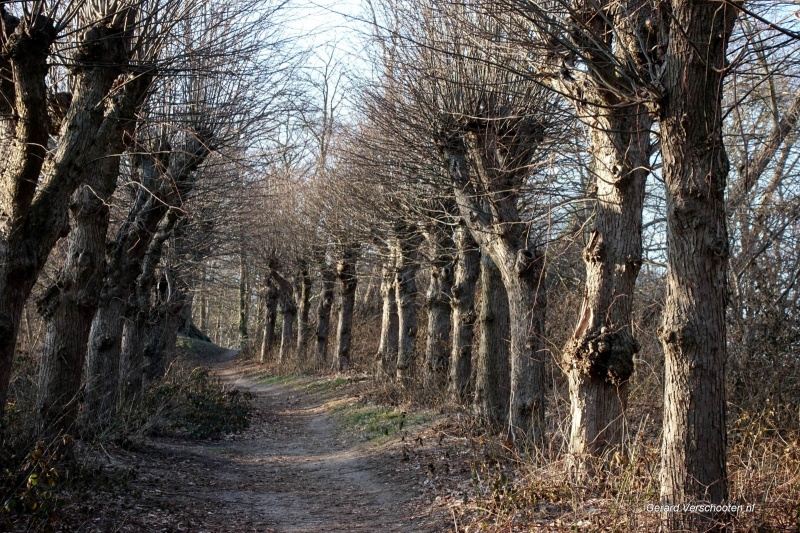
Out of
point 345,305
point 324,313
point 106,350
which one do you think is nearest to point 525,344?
point 106,350

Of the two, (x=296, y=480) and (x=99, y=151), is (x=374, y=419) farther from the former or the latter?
(x=99, y=151)

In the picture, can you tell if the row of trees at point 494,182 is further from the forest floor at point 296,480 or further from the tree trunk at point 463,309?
the forest floor at point 296,480

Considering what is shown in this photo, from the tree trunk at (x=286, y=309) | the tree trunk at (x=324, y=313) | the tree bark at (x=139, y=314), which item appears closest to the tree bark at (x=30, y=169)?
the tree bark at (x=139, y=314)

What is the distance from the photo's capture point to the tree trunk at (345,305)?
23.8 meters

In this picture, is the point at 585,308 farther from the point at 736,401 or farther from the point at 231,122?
the point at 231,122

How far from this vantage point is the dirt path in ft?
23.7

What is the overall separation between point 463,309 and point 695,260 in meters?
8.92

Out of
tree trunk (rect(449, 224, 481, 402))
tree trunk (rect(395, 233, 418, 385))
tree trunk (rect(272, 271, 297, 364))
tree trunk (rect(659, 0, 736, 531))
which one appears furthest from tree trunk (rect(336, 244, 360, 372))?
tree trunk (rect(659, 0, 736, 531))

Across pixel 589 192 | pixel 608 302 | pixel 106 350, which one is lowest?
pixel 106 350

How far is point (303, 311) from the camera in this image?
98.6ft

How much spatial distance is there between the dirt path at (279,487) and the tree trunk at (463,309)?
245cm

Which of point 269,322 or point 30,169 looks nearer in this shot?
point 30,169

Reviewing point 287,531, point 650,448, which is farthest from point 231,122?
point 650,448

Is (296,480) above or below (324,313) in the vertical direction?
below
